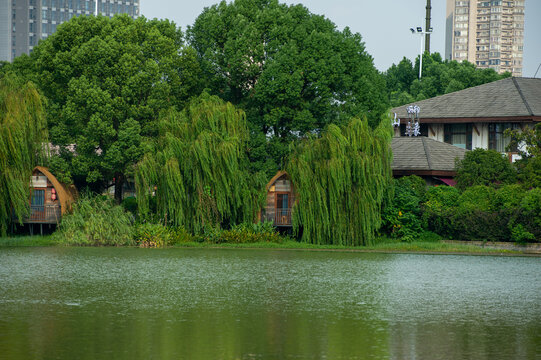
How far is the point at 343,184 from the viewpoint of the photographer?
4294cm

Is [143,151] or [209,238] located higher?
[143,151]

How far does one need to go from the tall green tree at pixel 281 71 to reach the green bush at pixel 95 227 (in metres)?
9.34

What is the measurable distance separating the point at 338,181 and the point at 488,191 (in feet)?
30.4

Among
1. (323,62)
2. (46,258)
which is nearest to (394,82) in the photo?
(323,62)

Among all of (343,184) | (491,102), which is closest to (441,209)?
(343,184)

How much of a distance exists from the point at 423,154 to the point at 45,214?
24929 millimetres

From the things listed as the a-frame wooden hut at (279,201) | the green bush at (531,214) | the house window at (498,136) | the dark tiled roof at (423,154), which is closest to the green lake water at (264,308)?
the green bush at (531,214)

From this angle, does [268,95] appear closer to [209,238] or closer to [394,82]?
[209,238]

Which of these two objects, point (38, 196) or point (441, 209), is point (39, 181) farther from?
point (441, 209)

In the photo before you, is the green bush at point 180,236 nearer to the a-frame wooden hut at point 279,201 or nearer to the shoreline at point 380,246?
the shoreline at point 380,246

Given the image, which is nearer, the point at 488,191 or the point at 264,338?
the point at 264,338

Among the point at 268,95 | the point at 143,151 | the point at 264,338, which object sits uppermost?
the point at 268,95

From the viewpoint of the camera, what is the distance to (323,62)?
48656 millimetres

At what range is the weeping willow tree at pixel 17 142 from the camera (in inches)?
1641
